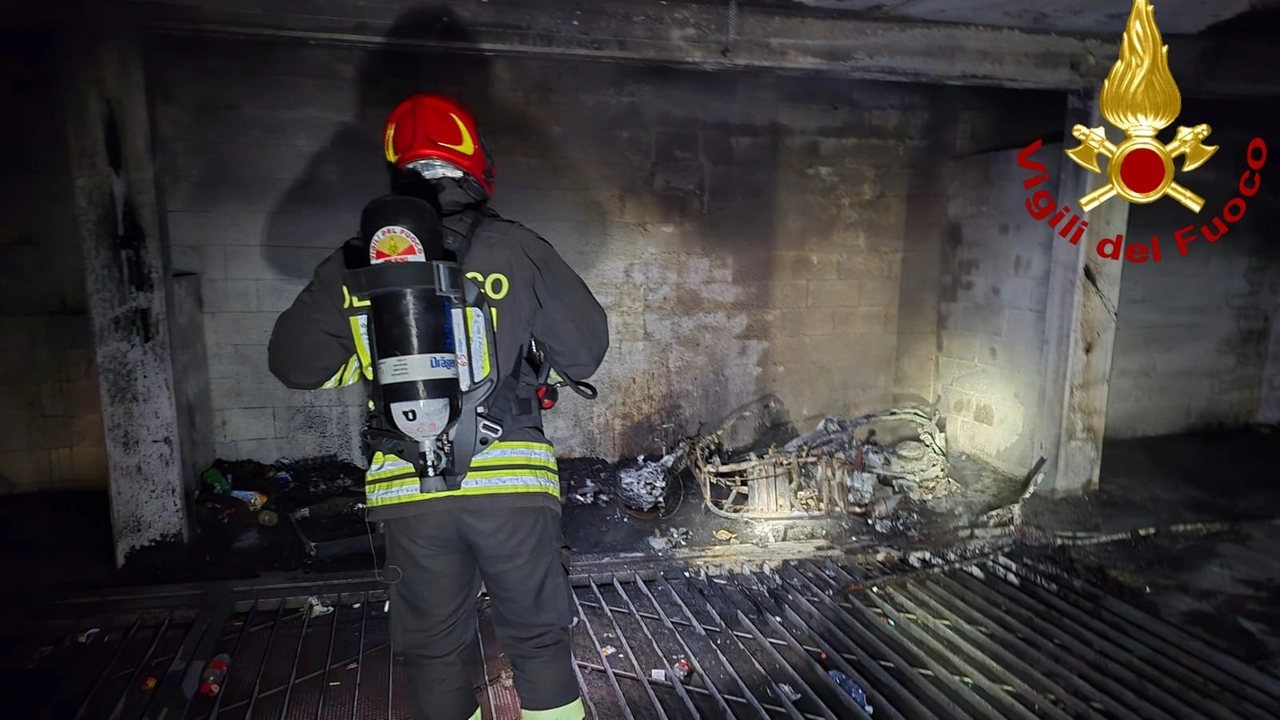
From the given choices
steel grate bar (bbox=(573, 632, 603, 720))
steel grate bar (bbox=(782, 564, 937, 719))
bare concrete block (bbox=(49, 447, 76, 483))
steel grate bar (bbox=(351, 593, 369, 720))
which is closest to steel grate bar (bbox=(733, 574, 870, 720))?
steel grate bar (bbox=(782, 564, 937, 719))

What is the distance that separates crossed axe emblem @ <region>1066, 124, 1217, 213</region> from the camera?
13.3 ft

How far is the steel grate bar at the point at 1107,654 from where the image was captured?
2.91 m

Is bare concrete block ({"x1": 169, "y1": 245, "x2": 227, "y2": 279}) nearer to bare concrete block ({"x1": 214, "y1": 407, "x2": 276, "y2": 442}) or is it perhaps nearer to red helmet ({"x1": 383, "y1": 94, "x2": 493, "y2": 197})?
bare concrete block ({"x1": 214, "y1": 407, "x2": 276, "y2": 442})

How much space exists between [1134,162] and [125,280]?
222 inches

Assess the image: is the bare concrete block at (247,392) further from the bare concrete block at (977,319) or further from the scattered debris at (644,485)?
the bare concrete block at (977,319)

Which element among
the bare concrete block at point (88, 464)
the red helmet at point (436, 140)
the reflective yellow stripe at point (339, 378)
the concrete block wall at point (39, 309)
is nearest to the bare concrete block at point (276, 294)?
the concrete block wall at point (39, 309)

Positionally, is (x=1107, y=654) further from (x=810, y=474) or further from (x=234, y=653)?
(x=234, y=653)

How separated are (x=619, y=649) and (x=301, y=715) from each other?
1.31 meters

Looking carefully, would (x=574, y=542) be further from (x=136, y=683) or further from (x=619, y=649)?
(x=136, y=683)

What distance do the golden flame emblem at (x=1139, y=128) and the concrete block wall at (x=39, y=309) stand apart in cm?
610

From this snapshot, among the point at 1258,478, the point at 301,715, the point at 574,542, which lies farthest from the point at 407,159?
the point at 1258,478

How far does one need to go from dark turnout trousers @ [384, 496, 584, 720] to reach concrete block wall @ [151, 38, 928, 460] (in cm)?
316

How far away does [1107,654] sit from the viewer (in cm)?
324

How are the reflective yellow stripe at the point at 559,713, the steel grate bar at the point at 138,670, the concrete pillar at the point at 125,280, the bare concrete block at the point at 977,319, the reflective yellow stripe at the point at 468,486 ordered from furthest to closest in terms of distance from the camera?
1. the bare concrete block at the point at 977,319
2. the concrete pillar at the point at 125,280
3. the steel grate bar at the point at 138,670
4. the reflective yellow stripe at the point at 559,713
5. the reflective yellow stripe at the point at 468,486
